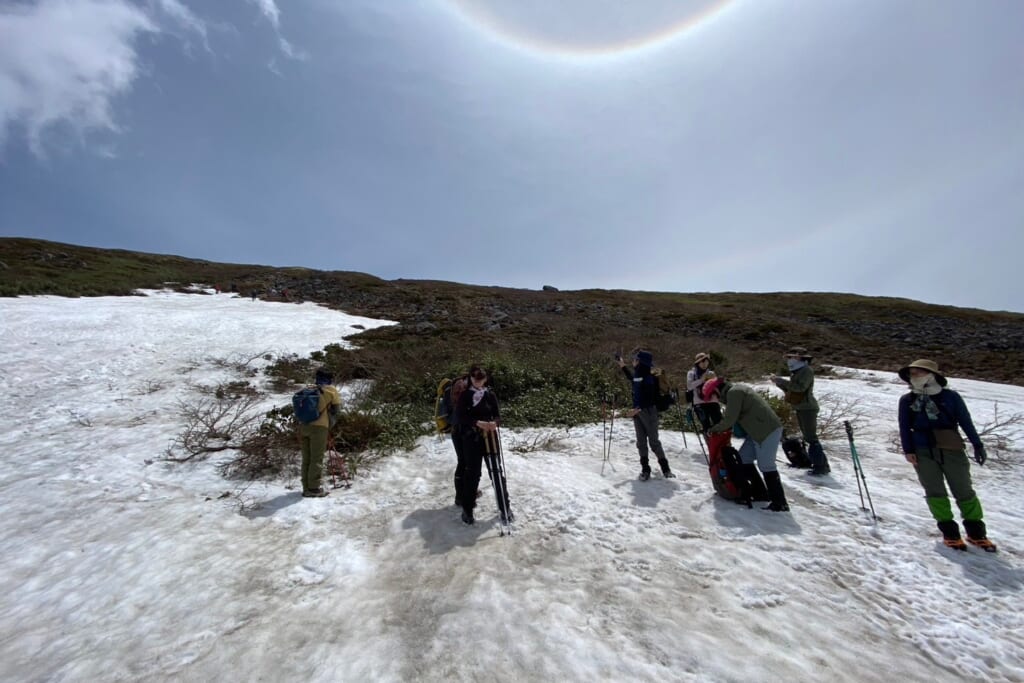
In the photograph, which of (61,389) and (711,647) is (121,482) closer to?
(61,389)

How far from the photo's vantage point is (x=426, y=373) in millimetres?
13844

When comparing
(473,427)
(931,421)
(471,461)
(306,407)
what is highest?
(931,421)

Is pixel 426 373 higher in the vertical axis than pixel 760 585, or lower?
higher

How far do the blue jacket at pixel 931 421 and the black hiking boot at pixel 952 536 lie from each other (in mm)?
841

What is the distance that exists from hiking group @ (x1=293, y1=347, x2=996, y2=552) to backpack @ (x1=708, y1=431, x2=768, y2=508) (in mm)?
13

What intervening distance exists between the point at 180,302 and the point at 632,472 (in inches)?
1170

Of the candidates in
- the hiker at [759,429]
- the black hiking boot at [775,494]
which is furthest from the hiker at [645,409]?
the black hiking boot at [775,494]

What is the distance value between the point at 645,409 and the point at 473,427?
123 inches

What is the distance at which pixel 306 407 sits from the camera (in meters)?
6.72

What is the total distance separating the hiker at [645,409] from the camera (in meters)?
7.14

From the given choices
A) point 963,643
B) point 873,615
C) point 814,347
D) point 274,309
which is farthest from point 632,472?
point 274,309

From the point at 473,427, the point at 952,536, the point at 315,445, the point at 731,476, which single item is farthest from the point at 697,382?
the point at 315,445

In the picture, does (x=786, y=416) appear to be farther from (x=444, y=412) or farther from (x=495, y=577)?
(x=495, y=577)

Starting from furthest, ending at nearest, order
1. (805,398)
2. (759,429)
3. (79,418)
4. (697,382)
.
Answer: (79,418) → (805,398) → (697,382) → (759,429)
